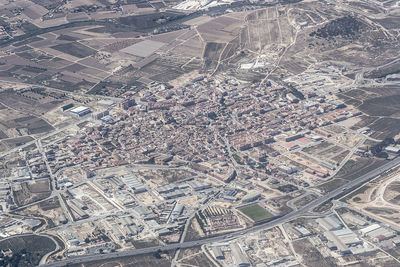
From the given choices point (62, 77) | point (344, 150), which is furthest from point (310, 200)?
point (62, 77)

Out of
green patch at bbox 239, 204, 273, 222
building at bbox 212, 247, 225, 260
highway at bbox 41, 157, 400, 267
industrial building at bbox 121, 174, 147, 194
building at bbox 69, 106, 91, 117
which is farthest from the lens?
building at bbox 69, 106, 91, 117

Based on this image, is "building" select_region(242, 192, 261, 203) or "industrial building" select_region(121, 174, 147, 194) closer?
"building" select_region(242, 192, 261, 203)

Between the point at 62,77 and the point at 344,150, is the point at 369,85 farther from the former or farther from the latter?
the point at 62,77

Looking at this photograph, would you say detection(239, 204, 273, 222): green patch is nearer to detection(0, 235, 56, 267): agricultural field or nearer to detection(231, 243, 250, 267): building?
detection(231, 243, 250, 267): building

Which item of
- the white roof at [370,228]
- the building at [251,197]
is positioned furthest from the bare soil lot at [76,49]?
the white roof at [370,228]

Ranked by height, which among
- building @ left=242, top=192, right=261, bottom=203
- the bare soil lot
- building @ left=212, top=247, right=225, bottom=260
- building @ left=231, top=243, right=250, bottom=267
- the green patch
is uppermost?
the bare soil lot

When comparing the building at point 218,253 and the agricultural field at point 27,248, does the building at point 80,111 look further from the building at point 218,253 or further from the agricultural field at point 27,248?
the building at point 218,253

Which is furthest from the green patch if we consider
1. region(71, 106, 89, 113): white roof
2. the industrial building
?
region(71, 106, 89, 113): white roof

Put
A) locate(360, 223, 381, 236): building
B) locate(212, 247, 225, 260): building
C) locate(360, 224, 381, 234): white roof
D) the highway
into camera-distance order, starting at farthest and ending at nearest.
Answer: locate(360, 224, 381, 234): white roof, locate(360, 223, 381, 236): building, the highway, locate(212, 247, 225, 260): building
